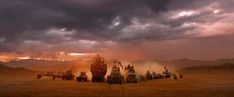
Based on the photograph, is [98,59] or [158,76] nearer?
[98,59]

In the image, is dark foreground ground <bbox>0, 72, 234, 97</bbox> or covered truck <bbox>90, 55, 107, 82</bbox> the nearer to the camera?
dark foreground ground <bbox>0, 72, 234, 97</bbox>

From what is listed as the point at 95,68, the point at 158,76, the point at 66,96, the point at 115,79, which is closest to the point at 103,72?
the point at 95,68

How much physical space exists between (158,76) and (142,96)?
56137 millimetres

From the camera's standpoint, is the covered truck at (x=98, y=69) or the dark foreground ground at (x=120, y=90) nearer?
the dark foreground ground at (x=120, y=90)

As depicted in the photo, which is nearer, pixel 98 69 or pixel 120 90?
pixel 120 90

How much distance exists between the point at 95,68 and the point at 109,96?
4062cm

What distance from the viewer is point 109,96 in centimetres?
3881

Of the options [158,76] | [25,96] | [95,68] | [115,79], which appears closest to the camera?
[25,96]

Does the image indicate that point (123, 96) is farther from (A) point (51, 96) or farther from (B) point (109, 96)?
(A) point (51, 96)

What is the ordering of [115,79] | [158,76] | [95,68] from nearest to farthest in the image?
1. [115,79]
2. [95,68]
3. [158,76]

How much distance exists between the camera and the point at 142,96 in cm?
3919

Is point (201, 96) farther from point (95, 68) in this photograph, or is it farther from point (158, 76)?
point (158, 76)

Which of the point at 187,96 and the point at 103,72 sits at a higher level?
the point at 103,72

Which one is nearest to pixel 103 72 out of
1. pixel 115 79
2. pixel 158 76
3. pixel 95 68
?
pixel 95 68
